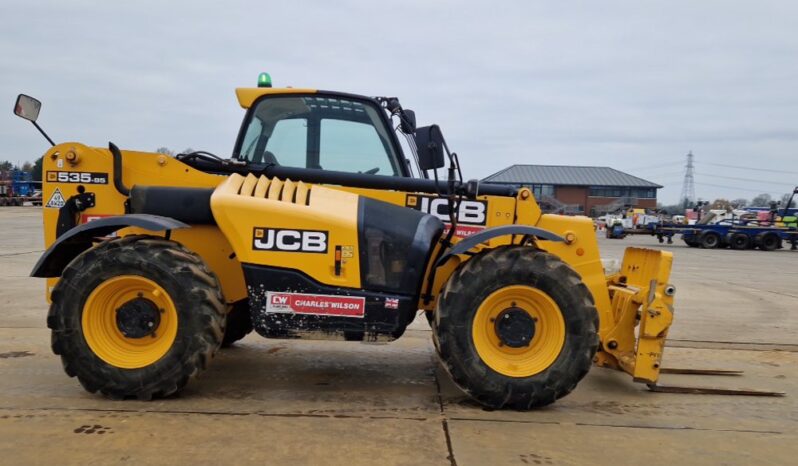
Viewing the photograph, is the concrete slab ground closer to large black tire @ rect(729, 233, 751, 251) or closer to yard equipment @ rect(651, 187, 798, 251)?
yard equipment @ rect(651, 187, 798, 251)

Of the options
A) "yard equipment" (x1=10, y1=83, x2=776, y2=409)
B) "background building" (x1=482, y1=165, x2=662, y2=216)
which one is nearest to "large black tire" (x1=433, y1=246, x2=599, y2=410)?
"yard equipment" (x1=10, y1=83, x2=776, y2=409)

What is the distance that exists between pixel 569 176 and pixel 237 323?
219 ft

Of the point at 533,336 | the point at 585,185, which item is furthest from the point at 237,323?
the point at 585,185

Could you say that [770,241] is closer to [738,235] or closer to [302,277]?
[738,235]

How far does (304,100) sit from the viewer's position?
187 inches

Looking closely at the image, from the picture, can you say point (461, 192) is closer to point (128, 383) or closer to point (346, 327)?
point (346, 327)

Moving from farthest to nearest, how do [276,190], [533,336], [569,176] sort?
[569,176] → [276,190] → [533,336]

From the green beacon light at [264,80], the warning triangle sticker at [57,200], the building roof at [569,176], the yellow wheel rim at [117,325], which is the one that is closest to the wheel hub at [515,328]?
the yellow wheel rim at [117,325]

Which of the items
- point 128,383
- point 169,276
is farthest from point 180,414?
point 169,276

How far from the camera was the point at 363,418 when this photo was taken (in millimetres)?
3832

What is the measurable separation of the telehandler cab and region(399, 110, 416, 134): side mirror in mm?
498

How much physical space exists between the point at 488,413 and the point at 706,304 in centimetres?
705

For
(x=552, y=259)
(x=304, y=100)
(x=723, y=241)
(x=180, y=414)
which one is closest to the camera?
(x=180, y=414)

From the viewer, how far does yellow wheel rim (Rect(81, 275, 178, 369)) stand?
3.96 m
